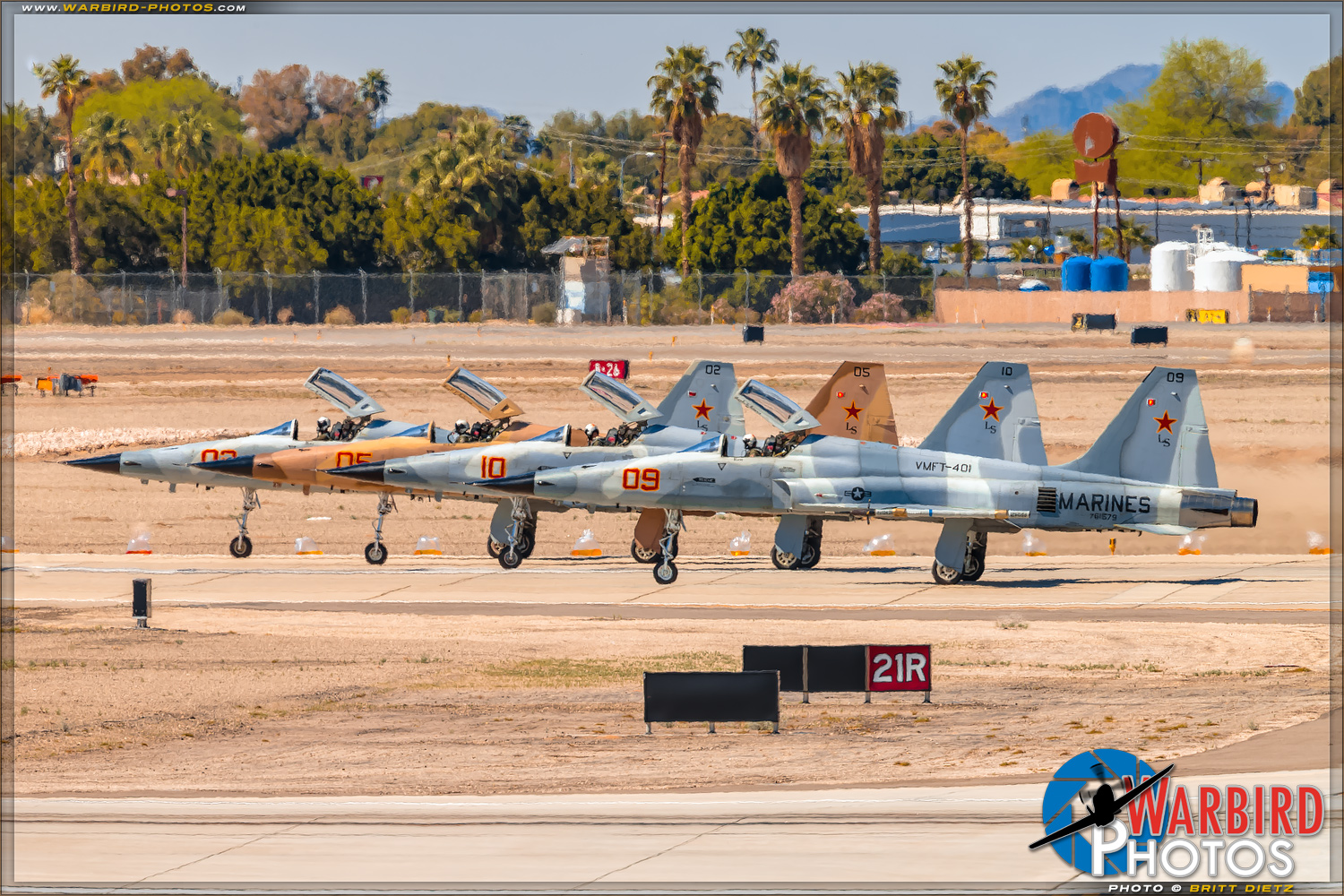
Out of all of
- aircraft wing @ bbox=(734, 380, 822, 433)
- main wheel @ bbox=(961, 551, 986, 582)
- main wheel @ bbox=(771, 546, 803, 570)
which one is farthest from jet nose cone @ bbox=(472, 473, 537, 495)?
main wheel @ bbox=(961, 551, 986, 582)

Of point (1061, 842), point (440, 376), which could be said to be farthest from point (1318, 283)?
point (1061, 842)

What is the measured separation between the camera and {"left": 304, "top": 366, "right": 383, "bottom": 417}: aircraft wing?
3966 cm

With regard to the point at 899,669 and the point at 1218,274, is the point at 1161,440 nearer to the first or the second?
the point at 899,669

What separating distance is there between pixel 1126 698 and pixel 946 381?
43.0 metres

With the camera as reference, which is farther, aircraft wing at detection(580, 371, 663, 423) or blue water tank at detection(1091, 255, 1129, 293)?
blue water tank at detection(1091, 255, 1129, 293)

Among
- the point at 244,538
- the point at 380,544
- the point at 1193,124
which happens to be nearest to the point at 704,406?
the point at 380,544

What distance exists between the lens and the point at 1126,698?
25.2 metres

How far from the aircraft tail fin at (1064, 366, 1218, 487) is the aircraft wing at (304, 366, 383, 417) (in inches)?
641

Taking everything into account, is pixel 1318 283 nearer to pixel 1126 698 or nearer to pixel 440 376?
pixel 440 376

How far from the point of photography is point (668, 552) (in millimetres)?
36688

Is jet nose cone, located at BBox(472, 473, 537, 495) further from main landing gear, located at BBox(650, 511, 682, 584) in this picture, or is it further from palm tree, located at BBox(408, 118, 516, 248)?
palm tree, located at BBox(408, 118, 516, 248)

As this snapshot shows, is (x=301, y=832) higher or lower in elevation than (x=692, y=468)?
lower

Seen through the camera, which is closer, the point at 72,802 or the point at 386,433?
the point at 72,802

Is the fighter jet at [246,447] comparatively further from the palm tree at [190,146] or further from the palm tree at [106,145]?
the palm tree at [106,145]
